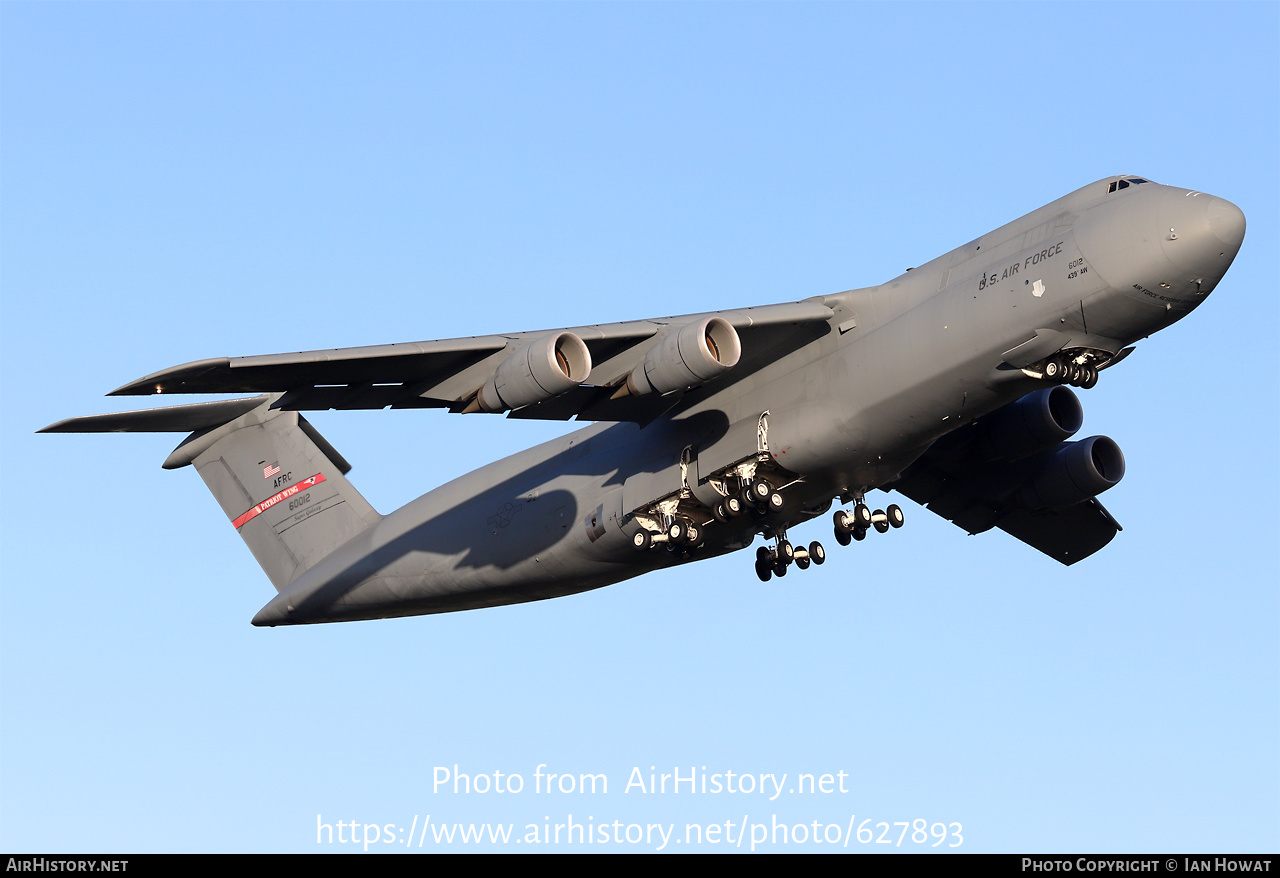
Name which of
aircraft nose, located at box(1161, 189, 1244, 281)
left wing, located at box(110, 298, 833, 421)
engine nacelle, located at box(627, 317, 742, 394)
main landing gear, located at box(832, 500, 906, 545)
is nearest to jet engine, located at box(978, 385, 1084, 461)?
main landing gear, located at box(832, 500, 906, 545)

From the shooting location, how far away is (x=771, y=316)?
1508 cm

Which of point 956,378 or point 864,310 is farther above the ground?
point 864,310

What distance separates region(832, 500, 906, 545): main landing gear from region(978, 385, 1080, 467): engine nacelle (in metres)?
1.97

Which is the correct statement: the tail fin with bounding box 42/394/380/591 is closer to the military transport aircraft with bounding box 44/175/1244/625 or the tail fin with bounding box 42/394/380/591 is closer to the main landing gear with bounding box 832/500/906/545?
the military transport aircraft with bounding box 44/175/1244/625

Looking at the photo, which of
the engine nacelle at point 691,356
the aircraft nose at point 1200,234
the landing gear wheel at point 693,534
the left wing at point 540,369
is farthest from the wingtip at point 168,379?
the aircraft nose at point 1200,234

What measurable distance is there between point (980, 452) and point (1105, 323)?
4194 mm

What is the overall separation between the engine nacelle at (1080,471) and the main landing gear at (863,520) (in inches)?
113

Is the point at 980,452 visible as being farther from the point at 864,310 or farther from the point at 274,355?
the point at 274,355

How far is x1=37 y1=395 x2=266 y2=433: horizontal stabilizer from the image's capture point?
672 inches

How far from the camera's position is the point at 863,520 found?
53.6 ft
